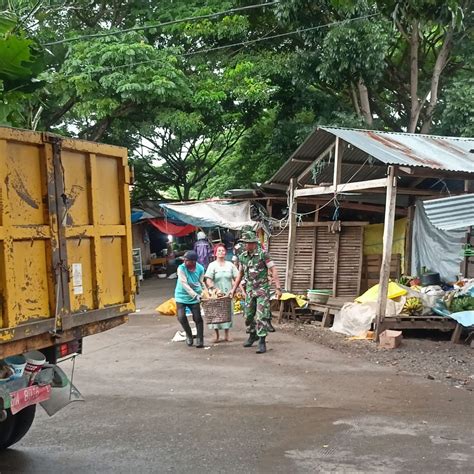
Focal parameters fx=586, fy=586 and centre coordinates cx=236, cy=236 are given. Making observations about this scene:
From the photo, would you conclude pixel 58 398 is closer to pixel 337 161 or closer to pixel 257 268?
pixel 257 268

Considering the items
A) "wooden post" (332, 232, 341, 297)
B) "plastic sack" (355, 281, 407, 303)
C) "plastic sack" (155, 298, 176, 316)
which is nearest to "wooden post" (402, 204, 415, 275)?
"wooden post" (332, 232, 341, 297)

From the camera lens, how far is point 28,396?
3.82 metres

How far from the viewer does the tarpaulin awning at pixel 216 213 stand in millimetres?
14484

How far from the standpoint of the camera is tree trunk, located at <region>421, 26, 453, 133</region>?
48.1ft

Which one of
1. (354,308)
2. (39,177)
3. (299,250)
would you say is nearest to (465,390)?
(354,308)

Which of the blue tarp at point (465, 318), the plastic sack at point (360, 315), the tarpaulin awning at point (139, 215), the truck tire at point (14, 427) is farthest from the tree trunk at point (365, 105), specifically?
the truck tire at point (14, 427)

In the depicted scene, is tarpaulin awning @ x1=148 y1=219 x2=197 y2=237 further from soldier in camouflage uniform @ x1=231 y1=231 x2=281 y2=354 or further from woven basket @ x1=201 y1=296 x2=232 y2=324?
soldier in camouflage uniform @ x1=231 y1=231 x2=281 y2=354

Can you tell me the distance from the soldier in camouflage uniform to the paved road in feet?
1.44

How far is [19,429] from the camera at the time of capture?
15.3ft

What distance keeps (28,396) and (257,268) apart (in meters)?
4.97

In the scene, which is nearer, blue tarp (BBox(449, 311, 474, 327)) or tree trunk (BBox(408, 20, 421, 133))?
blue tarp (BBox(449, 311, 474, 327))

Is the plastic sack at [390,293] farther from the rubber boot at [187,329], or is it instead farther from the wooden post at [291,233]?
the rubber boot at [187,329]

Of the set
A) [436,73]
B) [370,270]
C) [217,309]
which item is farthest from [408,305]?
[436,73]

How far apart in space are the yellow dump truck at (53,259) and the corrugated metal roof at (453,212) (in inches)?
257
